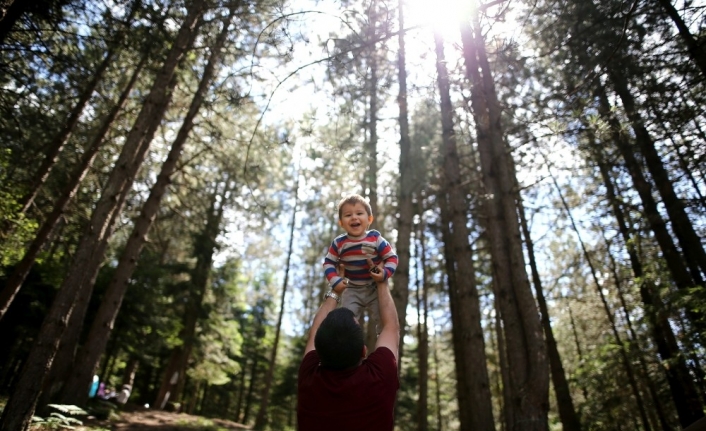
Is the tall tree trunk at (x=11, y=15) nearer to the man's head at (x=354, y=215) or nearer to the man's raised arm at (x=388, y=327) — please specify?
the man's head at (x=354, y=215)

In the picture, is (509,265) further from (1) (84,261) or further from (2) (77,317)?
(2) (77,317)

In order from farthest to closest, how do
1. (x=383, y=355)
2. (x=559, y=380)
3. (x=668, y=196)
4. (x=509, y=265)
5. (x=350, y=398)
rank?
1. (x=559, y=380)
2. (x=668, y=196)
3. (x=509, y=265)
4. (x=383, y=355)
5. (x=350, y=398)

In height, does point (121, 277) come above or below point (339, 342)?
above

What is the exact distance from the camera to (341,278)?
116 inches

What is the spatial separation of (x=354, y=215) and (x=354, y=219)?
3 cm

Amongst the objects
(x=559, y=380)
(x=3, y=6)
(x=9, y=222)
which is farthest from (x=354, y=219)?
(x=559, y=380)

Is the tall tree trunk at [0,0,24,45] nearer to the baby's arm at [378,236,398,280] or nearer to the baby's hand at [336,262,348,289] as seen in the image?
the baby's hand at [336,262,348,289]

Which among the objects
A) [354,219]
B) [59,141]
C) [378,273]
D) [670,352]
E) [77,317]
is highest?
[59,141]

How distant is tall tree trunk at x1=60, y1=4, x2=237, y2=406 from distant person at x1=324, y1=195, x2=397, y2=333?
18.1 ft

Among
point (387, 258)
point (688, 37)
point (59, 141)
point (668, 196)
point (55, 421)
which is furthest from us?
point (59, 141)

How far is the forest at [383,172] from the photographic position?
16.2 feet

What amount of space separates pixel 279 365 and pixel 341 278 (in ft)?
98.8

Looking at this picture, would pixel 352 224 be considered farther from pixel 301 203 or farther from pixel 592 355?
pixel 301 203

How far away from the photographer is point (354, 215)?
311cm
